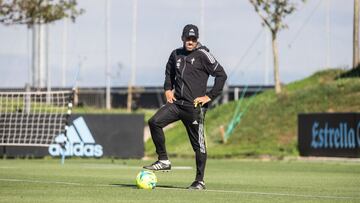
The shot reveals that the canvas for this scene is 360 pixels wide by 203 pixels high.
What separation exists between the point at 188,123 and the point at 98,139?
62.3 feet

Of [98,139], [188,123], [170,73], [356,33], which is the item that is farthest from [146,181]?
[356,33]

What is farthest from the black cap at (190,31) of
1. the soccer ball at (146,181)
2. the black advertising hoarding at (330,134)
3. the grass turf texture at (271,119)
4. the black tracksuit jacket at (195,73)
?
the grass turf texture at (271,119)

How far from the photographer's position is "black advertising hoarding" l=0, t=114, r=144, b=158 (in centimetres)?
3488

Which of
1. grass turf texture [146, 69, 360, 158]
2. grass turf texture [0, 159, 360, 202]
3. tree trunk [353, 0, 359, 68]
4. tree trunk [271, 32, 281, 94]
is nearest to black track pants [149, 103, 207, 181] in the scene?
grass turf texture [0, 159, 360, 202]

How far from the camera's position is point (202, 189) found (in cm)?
1627

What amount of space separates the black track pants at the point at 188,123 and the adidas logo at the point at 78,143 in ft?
60.5

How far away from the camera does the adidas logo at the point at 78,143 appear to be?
34.8m

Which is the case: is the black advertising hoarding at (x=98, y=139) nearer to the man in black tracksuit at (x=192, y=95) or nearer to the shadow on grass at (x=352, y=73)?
the shadow on grass at (x=352, y=73)

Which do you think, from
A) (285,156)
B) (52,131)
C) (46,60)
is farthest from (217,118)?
(46,60)

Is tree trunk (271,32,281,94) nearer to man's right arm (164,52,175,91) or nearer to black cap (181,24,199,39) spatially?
man's right arm (164,52,175,91)

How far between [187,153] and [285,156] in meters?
4.58

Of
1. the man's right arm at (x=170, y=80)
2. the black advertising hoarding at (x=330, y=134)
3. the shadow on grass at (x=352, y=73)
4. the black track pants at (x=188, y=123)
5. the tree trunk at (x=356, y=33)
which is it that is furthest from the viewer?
the shadow on grass at (x=352, y=73)

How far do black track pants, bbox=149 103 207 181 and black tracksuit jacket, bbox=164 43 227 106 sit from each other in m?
0.12

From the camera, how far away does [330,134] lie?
33.8m
